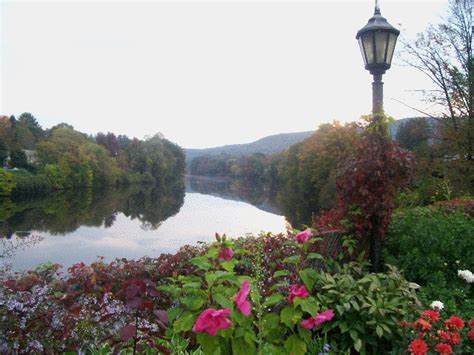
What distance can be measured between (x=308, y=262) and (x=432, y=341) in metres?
1.89

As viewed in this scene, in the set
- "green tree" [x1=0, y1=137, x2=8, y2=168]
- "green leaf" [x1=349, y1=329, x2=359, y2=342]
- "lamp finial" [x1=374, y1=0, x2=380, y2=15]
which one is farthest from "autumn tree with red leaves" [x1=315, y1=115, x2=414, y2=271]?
"green tree" [x1=0, y1=137, x2=8, y2=168]

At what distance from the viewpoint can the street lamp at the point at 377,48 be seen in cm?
476

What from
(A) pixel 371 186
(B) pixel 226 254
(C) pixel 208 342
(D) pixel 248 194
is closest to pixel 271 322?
(C) pixel 208 342

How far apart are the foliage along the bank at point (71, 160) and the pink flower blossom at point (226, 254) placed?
42977 mm

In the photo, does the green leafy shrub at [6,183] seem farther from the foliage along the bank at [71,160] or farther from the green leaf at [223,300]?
the green leaf at [223,300]

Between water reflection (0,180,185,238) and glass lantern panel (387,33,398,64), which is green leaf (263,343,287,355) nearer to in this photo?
glass lantern panel (387,33,398,64)

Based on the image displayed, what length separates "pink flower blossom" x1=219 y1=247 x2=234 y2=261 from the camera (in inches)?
114

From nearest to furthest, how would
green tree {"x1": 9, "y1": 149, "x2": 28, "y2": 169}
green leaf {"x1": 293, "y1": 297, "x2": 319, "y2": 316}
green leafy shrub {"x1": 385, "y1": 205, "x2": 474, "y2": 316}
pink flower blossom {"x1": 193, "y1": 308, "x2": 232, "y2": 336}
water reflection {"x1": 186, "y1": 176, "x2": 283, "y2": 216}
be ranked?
pink flower blossom {"x1": 193, "y1": 308, "x2": 232, "y2": 336} < green leaf {"x1": 293, "y1": 297, "x2": 319, "y2": 316} < green leafy shrub {"x1": 385, "y1": 205, "x2": 474, "y2": 316} < water reflection {"x1": 186, "y1": 176, "x2": 283, "y2": 216} < green tree {"x1": 9, "y1": 149, "x2": 28, "y2": 169}

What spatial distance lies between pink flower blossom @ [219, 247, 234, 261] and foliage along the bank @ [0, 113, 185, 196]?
1692 inches

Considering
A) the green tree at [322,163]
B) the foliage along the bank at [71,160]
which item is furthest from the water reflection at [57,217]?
the green tree at [322,163]

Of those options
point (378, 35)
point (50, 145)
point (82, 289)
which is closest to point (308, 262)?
point (82, 289)

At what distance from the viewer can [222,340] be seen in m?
2.48

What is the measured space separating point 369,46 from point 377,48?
99mm

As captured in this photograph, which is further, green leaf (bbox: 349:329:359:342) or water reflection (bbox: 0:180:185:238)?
water reflection (bbox: 0:180:185:238)
